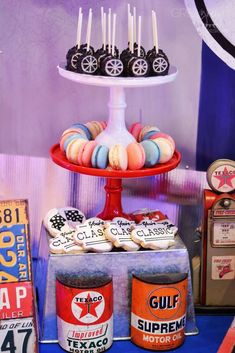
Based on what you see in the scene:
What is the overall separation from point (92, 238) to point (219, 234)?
419mm

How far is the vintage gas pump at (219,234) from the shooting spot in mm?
1917

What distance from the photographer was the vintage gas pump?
1.92 meters

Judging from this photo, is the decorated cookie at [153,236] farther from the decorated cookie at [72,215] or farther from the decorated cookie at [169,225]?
the decorated cookie at [72,215]

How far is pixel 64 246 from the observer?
178 cm

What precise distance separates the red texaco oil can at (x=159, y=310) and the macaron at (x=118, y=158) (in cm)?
32

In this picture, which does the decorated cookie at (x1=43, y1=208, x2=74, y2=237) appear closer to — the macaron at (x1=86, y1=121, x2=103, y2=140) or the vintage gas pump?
the macaron at (x1=86, y1=121, x2=103, y2=140)

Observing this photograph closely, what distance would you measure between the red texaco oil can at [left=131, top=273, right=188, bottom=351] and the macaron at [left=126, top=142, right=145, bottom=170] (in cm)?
32

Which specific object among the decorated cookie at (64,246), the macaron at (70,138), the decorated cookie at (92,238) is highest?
the macaron at (70,138)

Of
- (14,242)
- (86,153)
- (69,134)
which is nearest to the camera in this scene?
(14,242)

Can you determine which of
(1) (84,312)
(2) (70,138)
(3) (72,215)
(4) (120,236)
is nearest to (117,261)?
(4) (120,236)

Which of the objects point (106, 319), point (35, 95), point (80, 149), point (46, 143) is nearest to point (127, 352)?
point (106, 319)

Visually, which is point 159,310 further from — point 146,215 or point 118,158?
point 118,158

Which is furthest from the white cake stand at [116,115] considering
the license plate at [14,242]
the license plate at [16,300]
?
the license plate at [16,300]

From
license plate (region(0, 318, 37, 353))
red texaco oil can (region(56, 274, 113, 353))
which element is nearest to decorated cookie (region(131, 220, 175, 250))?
red texaco oil can (region(56, 274, 113, 353))
